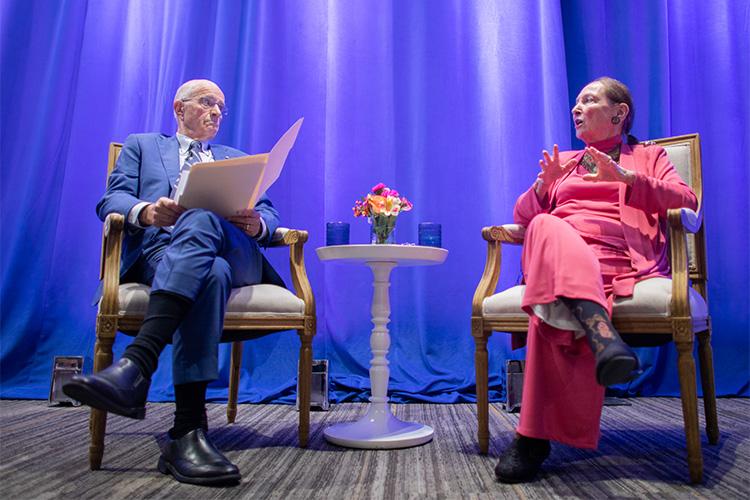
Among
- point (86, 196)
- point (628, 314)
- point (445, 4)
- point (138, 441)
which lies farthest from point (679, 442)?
point (86, 196)

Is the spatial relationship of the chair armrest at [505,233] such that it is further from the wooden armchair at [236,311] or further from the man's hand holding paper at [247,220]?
the man's hand holding paper at [247,220]

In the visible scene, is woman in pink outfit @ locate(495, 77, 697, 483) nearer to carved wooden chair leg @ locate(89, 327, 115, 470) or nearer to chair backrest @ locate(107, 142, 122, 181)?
carved wooden chair leg @ locate(89, 327, 115, 470)

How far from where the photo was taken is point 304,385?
1876mm

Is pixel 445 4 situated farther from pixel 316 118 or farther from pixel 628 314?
pixel 628 314

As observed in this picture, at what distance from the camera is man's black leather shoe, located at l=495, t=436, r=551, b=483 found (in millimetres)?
1457

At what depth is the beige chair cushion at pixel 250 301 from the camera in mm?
1672

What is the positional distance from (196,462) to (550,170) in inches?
50.1

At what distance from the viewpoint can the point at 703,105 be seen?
9.80 feet

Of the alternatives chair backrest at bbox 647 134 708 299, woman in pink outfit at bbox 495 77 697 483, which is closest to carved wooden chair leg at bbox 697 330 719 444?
chair backrest at bbox 647 134 708 299

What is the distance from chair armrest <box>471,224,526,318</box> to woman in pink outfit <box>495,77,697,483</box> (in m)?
0.14

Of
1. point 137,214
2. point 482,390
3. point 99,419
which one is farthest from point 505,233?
point 99,419

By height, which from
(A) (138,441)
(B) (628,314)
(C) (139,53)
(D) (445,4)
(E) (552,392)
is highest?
(D) (445,4)

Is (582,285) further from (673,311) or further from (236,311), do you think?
(236,311)

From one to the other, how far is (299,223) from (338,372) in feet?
2.43
